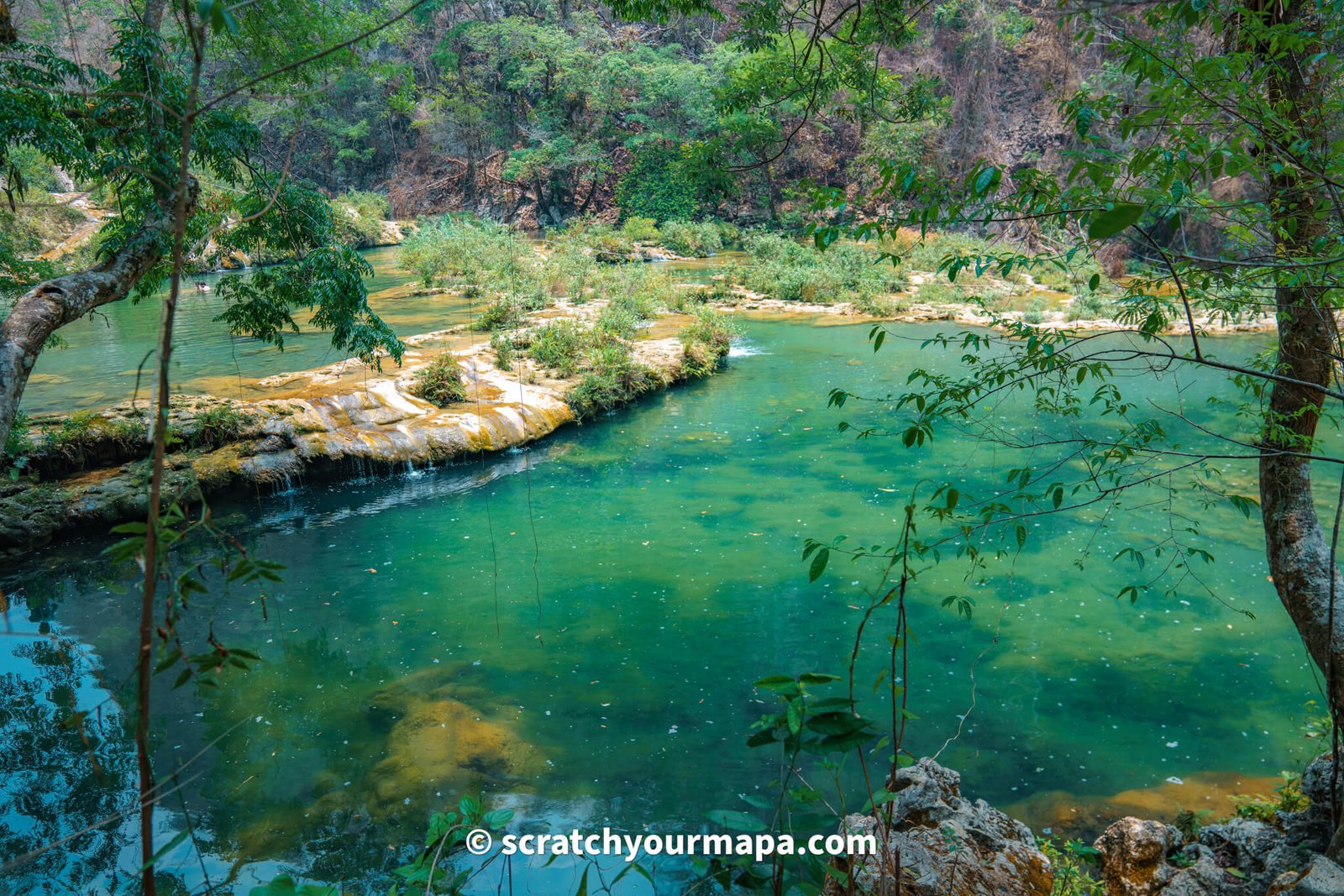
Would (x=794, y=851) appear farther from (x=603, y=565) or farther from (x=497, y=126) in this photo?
(x=497, y=126)

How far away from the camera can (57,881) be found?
360 centimetres

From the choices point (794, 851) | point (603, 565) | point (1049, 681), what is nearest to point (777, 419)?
point (603, 565)

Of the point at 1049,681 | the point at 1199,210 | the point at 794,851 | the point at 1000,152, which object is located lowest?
the point at 1049,681

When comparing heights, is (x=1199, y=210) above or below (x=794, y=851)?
above

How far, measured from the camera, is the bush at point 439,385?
10.4m

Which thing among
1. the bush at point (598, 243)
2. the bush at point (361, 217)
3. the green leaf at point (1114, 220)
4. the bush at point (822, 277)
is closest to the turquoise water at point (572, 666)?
the green leaf at point (1114, 220)

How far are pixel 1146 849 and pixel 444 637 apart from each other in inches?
173

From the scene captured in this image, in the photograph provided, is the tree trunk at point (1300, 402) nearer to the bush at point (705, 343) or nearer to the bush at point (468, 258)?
the bush at point (705, 343)

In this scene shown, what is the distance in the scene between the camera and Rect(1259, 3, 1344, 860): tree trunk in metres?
2.94

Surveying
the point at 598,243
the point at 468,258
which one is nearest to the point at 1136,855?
the point at 468,258

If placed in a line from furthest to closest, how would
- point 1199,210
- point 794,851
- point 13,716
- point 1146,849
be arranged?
point 13,716
point 1146,849
point 1199,210
point 794,851

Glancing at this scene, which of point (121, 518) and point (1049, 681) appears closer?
point (1049, 681)

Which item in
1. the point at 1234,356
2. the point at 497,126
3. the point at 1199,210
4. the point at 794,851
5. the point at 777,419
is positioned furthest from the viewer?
the point at 497,126

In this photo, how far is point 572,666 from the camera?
5.51 meters
